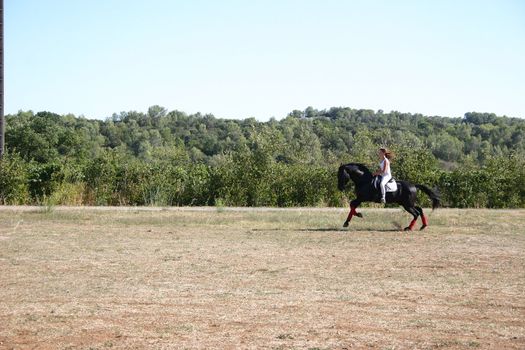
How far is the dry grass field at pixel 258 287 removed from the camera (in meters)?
7.30

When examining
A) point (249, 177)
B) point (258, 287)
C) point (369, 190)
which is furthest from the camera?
point (249, 177)

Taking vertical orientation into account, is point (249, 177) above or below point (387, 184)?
above

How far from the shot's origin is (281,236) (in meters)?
16.7

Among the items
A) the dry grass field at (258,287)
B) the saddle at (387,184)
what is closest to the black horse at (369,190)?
the saddle at (387,184)

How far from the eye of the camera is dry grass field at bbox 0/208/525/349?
7.30 metres

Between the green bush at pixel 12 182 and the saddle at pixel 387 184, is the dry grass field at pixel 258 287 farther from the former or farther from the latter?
the green bush at pixel 12 182

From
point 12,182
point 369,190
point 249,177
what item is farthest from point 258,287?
point 12,182

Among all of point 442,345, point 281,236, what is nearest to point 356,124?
point 281,236

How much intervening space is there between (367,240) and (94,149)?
2225 inches

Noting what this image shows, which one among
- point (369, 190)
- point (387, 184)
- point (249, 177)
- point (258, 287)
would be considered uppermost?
point (249, 177)

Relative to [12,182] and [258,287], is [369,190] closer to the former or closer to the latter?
[258,287]

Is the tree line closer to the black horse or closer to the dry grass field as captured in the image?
the dry grass field

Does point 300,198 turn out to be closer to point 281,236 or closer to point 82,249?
point 281,236

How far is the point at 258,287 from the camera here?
995 centimetres
